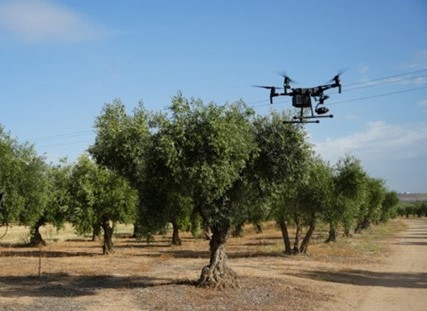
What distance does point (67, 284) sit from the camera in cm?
2469

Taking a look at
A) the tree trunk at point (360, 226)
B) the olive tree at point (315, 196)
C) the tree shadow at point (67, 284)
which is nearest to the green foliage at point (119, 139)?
the tree shadow at point (67, 284)

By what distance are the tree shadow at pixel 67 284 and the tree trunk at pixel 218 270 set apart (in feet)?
3.73

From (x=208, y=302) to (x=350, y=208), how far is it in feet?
83.3

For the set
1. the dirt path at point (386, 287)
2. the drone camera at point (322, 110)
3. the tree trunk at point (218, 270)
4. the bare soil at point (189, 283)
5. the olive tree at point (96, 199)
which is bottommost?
the dirt path at point (386, 287)

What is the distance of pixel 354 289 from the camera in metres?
23.8

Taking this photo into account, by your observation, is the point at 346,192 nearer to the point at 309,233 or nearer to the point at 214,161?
the point at 309,233

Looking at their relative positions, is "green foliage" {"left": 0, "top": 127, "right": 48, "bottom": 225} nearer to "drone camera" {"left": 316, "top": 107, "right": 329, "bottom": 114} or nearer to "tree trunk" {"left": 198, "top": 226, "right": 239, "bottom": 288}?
"tree trunk" {"left": 198, "top": 226, "right": 239, "bottom": 288}

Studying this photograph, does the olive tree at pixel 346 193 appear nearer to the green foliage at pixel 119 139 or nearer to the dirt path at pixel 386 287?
the dirt path at pixel 386 287

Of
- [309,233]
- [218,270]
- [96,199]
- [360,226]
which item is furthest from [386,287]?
[360,226]

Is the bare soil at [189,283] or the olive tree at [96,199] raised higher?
the olive tree at [96,199]

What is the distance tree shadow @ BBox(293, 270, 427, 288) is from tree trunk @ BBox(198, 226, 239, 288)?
263 inches

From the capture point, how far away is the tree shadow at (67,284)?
21891 mm

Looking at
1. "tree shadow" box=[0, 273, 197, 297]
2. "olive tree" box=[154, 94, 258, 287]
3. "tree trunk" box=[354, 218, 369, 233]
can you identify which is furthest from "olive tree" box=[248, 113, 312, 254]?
"tree trunk" box=[354, 218, 369, 233]

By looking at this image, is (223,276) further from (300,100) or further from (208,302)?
(300,100)
